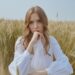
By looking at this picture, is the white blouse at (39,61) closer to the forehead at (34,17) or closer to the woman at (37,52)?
the woman at (37,52)

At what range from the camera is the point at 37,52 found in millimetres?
3059

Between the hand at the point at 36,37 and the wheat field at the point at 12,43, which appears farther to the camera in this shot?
the wheat field at the point at 12,43

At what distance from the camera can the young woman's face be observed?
309 centimetres

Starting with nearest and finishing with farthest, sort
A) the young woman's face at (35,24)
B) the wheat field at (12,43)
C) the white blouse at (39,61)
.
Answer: the white blouse at (39,61)
the young woman's face at (35,24)
the wheat field at (12,43)

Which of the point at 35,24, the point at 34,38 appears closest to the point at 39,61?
the point at 34,38

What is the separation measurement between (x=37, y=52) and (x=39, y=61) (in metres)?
0.08

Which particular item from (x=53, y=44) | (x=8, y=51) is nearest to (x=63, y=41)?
(x=8, y=51)

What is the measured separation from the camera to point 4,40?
4.52m

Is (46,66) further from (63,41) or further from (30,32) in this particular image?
(63,41)

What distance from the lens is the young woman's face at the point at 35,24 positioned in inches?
121

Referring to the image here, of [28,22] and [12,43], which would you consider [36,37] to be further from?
[12,43]

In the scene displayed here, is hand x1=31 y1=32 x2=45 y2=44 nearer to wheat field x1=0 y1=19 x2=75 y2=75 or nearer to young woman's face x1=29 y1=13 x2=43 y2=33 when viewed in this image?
young woman's face x1=29 y1=13 x2=43 y2=33

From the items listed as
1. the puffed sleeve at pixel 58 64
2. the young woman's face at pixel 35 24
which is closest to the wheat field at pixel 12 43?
the puffed sleeve at pixel 58 64

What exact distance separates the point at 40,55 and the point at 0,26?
2.12 m
